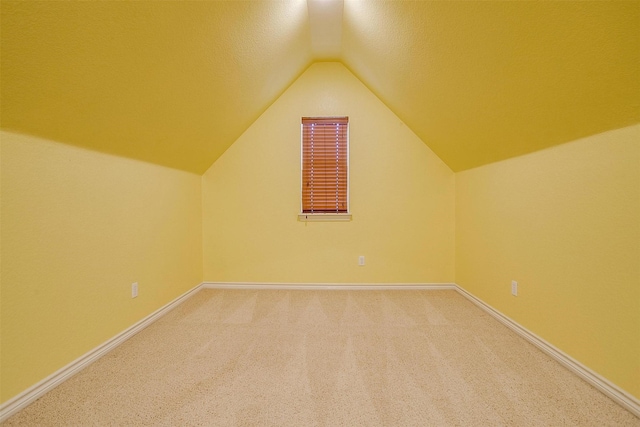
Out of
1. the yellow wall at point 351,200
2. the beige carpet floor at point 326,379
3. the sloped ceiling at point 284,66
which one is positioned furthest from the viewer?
the yellow wall at point 351,200

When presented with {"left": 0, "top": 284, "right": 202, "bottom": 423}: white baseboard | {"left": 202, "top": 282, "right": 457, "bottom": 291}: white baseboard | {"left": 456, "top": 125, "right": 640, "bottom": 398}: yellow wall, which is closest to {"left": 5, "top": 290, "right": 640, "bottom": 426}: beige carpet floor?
{"left": 0, "top": 284, "right": 202, "bottom": 423}: white baseboard

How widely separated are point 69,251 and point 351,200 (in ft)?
8.16

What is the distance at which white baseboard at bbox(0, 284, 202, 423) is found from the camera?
4.04 feet

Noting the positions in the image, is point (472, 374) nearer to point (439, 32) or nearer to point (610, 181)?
point (610, 181)

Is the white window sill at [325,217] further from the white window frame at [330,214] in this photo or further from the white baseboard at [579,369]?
the white baseboard at [579,369]

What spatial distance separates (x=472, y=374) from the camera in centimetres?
151

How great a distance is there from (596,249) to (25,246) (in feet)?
10.2

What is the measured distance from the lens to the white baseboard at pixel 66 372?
1.23 meters

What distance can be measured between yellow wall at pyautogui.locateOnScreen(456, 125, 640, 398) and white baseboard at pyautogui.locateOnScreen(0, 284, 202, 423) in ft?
10.0

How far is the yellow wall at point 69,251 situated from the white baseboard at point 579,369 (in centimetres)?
305

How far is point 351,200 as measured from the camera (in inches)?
121

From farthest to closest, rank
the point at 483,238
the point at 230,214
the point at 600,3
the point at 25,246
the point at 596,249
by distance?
the point at 230,214 → the point at 483,238 → the point at 596,249 → the point at 25,246 → the point at 600,3

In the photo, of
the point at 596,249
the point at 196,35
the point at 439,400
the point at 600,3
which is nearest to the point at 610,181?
the point at 596,249

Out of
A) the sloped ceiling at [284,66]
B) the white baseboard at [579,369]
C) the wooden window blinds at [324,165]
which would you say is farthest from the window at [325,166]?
A: the white baseboard at [579,369]
